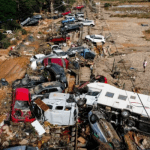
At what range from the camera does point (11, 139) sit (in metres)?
9.16

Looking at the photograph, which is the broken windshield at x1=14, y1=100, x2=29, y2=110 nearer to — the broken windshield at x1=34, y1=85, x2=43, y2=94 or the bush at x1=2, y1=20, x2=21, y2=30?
the broken windshield at x1=34, y1=85, x2=43, y2=94

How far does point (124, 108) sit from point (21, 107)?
5.98 metres

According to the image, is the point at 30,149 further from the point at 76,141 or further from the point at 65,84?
the point at 65,84

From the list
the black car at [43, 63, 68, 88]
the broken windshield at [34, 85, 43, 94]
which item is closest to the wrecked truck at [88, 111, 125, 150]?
the broken windshield at [34, 85, 43, 94]

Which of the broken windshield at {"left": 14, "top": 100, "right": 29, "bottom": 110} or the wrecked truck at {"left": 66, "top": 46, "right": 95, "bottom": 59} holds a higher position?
the wrecked truck at {"left": 66, "top": 46, "right": 95, "bottom": 59}

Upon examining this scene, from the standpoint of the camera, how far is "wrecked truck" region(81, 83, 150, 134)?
892cm

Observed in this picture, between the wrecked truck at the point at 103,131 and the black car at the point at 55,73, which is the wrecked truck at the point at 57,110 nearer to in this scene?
the wrecked truck at the point at 103,131

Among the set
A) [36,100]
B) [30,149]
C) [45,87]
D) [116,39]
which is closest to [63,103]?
[36,100]

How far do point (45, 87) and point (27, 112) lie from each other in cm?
224

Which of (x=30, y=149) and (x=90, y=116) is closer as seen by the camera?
(x=30, y=149)

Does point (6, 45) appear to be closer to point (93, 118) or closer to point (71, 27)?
point (71, 27)

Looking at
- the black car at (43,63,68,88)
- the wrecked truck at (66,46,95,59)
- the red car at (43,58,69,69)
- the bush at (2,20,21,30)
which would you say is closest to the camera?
the black car at (43,63,68,88)

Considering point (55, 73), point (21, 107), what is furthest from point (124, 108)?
point (55, 73)

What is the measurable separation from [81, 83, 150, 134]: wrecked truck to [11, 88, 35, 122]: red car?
367 centimetres
